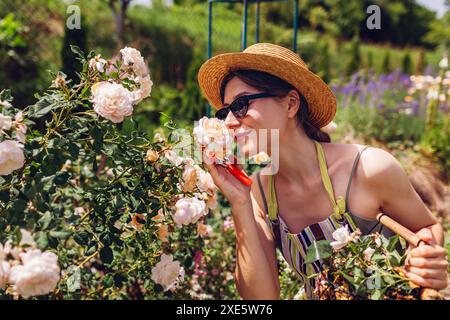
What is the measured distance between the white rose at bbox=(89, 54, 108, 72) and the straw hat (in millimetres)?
467

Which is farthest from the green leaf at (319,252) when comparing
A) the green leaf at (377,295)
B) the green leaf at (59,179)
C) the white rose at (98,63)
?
the white rose at (98,63)

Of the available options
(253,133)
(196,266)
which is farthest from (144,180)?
(196,266)

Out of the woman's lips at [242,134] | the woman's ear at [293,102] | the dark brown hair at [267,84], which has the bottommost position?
the woman's lips at [242,134]

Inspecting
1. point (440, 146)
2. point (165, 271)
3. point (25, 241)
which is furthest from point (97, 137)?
point (440, 146)

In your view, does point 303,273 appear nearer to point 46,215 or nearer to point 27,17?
point 46,215

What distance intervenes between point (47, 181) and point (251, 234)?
2.15 ft

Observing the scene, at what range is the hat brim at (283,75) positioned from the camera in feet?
5.96

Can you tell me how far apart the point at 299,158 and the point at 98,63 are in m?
0.84

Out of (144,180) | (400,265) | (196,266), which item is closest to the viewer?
(400,265)

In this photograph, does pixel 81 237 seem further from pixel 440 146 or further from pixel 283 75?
pixel 440 146

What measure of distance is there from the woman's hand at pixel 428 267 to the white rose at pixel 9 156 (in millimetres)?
977

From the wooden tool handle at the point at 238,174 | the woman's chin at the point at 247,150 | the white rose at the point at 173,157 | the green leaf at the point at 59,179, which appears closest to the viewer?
the green leaf at the point at 59,179

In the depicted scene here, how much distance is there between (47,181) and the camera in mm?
1401

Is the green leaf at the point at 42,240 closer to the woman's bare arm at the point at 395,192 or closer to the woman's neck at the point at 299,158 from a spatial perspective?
the woman's neck at the point at 299,158
